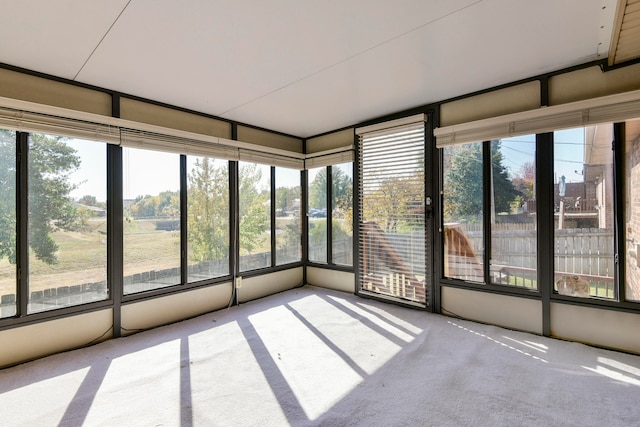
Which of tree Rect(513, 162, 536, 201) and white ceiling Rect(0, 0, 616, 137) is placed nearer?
white ceiling Rect(0, 0, 616, 137)

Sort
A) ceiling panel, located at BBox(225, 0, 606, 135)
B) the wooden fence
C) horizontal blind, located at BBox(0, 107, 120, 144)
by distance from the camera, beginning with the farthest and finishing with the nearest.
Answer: the wooden fence
horizontal blind, located at BBox(0, 107, 120, 144)
ceiling panel, located at BBox(225, 0, 606, 135)

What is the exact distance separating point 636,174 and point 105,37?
402 centimetres

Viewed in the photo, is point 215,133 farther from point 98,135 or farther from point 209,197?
point 98,135

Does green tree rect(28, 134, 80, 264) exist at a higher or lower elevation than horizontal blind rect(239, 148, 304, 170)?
lower

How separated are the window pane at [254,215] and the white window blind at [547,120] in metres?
2.35

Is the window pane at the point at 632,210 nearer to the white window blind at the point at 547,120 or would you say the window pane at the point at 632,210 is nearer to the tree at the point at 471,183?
the white window blind at the point at 547,120

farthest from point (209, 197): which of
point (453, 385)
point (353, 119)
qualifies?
point (453, 385)

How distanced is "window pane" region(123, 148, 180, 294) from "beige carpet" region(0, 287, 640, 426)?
566 millimetres

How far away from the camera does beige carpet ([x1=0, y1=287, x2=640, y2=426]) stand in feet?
5.58

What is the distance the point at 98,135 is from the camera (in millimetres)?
2660

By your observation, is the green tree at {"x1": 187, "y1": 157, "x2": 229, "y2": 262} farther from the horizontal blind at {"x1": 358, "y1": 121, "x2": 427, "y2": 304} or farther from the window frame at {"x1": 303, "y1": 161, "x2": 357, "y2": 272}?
the horizontal blind at {"x1": 358, "y1": 121, "x2": 427, "y2": 304}

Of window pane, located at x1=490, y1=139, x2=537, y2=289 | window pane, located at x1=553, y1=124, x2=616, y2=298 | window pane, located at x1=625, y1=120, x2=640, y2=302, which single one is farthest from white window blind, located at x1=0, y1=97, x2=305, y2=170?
window pane, located at x1=625, y1=120, x2=640, y2=302

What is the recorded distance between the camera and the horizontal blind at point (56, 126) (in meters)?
2.25

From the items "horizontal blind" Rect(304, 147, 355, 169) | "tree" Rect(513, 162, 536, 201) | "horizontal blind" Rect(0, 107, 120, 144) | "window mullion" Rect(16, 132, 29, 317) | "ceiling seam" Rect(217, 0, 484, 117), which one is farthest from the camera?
"horizontal blind" Rect(304, 147, 355, 169)
